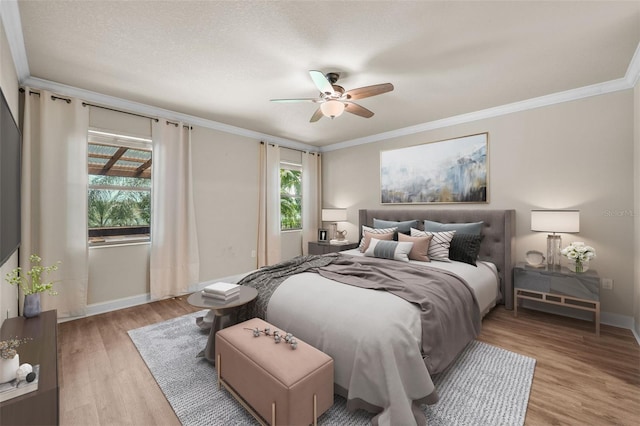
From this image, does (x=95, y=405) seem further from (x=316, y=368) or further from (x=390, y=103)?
(x=390, y=103)

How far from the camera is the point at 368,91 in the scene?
2.55 metres

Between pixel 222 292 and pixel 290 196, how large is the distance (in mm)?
3514

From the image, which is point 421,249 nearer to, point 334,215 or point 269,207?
point 334,215

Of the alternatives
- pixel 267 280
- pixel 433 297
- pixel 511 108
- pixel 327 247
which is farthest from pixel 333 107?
pixel 327 247

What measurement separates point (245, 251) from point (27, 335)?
3.11 metres

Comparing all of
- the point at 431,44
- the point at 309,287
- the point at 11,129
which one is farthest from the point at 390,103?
the point at 11,129

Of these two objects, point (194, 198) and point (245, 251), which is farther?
point (245, 251)

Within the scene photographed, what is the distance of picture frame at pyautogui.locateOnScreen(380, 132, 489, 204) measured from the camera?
150 inches

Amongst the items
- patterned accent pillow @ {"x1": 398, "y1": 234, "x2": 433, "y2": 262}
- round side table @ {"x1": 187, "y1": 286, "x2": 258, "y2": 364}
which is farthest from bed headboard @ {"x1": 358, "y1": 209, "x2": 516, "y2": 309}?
round side table @ {"x1": 187, "y1": 286, "x2": 258, "y2": 364}

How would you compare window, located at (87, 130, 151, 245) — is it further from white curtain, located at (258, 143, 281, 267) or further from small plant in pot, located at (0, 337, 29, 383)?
small plant in pot, located at (0, 337, 29, 383)

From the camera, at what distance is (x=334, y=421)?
1645 millimetres

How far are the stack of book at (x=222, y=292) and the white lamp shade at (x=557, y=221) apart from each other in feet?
10.6

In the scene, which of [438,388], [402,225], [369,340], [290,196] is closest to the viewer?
[369,340]

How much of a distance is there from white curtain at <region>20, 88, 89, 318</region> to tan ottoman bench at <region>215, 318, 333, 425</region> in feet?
8.01
